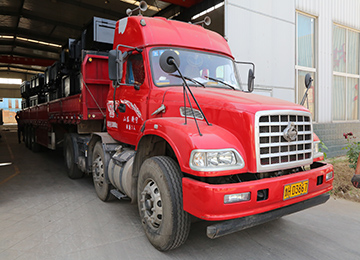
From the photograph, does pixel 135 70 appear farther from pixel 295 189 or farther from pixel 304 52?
pixel 304 52

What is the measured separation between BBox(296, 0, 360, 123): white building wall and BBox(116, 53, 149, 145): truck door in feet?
26.6

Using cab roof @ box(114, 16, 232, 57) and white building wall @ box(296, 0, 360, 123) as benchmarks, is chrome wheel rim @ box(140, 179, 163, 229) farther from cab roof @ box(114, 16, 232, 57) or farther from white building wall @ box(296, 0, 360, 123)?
white building wall @ box(296, 0, 360, 123)

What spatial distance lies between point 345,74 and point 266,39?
4.76m

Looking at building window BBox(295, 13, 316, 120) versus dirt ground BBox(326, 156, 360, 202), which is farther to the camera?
building window BBox(295, 13, 316, 120)

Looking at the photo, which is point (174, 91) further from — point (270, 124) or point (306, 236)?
point (306, 236)

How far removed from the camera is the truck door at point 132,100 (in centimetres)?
394

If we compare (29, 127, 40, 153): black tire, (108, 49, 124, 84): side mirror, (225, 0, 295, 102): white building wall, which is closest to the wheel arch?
(108, 49, 124, 84): side mirror

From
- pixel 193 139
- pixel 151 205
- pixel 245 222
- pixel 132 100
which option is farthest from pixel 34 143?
pixel 245 222

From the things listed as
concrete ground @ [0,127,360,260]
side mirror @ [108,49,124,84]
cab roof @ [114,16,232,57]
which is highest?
cab roof @ [114,16,232,57]

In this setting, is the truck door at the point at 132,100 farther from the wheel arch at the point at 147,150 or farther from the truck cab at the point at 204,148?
the wheel arch at the point at 147,150

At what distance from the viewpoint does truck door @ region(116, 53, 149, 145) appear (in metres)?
3.94

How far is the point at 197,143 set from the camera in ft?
8.53

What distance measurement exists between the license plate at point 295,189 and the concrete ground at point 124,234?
74 centimetres

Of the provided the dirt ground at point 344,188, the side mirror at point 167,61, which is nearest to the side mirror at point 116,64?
the side mirror at point 167,61
